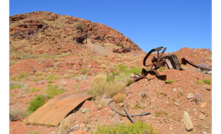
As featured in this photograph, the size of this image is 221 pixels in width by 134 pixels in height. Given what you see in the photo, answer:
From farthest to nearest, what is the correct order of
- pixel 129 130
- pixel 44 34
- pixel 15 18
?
pixel 15 18
pixel 44 34
pixel 129 130

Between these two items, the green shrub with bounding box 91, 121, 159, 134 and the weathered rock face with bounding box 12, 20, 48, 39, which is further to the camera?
the weathered rock face with bounding box 12, 20, 48, 39

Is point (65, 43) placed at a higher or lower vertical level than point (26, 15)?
lower

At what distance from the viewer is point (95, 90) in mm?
5645

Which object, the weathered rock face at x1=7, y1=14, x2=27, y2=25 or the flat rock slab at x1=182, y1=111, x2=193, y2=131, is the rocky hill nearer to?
the weathered rock face at x1=7, y1=14, x2=27, y2=25

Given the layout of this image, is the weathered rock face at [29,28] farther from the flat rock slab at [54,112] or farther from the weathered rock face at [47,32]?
the flat rock slab at [54,112]

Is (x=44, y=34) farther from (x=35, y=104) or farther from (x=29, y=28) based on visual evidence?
(x=35, y=104)

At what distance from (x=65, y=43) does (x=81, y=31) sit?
36.4ft

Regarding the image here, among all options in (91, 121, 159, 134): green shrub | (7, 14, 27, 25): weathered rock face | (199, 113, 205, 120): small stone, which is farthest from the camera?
(7, 14, 27, 25): weathered rock face

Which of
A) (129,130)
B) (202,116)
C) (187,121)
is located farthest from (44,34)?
(202,116)

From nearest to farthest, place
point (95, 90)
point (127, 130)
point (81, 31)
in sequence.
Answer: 1. point (127, 130)
2. point (95, 90)
3. point (81, 31)

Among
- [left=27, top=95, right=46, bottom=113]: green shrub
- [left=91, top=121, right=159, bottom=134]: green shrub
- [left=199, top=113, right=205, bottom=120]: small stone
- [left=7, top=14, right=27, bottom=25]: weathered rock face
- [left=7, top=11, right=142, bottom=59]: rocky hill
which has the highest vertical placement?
[left=7, top=14, right=27, bottom=25]: weathered rock face

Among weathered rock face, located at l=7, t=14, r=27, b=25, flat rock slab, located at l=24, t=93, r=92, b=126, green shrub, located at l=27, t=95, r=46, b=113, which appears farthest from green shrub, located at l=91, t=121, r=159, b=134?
weathered rock face, located at l=7, t=14, r=27, b=25
